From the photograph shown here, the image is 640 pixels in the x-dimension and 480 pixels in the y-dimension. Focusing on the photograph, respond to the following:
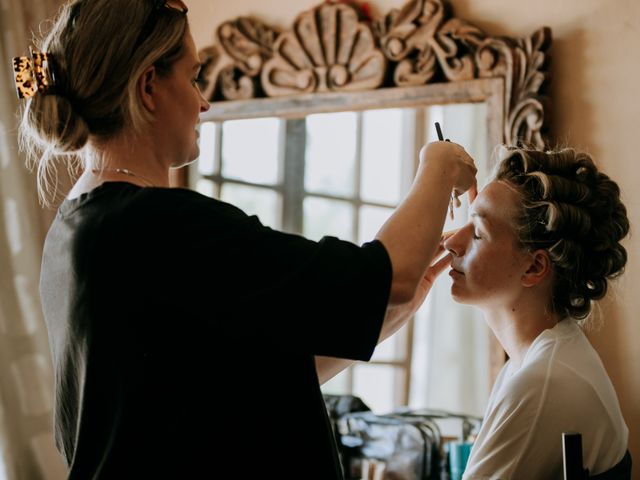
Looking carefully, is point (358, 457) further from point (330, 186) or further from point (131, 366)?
point (131, 366)

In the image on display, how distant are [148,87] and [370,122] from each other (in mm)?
1344

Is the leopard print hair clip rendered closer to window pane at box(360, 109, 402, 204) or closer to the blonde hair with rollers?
the blonde hair with rollers

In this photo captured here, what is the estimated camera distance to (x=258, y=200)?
8.11 feet

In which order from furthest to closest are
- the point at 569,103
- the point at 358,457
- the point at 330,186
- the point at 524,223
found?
1. the point at 330,186
2. the point at 358,457
3. the point at 569,103
4. the point at 524,223

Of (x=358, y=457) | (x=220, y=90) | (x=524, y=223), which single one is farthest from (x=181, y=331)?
(x=220, y=90)

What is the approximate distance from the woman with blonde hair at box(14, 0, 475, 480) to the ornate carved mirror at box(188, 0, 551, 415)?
114 cm

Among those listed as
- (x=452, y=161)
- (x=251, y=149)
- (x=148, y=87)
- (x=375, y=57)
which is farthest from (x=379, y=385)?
(x=148, y=87)

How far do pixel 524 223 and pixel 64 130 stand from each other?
0.91 m

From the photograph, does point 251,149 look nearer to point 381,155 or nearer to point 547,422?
point 381,155

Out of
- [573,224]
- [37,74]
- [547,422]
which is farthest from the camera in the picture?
[573,224]

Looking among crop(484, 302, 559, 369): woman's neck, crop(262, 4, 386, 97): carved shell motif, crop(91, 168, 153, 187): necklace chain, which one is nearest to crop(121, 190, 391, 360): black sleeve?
crop(91, 168, 153, 187): necklace chain

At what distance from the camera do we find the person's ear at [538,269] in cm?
156

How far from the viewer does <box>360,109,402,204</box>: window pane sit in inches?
90.3

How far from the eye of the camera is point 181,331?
3.11 feet
